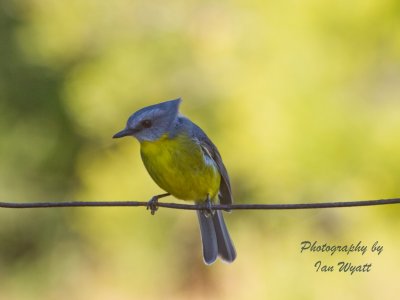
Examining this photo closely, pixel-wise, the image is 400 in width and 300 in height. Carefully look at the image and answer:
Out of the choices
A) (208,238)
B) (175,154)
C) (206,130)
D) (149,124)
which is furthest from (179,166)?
(206,130)

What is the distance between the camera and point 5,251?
38.2ft

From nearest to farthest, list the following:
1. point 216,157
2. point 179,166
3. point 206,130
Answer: point 179,166
point 216,157
point 206,130

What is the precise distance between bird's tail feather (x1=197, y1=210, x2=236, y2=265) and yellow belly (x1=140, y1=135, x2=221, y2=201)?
39cm

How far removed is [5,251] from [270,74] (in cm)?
521

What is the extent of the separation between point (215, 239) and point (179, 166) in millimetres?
Answer: 643

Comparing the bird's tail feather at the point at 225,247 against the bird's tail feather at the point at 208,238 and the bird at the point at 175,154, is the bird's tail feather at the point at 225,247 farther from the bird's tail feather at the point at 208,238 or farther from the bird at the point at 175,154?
the bird at the point at 175,154

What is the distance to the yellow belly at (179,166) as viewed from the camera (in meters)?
4.61

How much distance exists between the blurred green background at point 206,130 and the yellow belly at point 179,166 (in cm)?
292

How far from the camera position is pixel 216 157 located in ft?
16.2

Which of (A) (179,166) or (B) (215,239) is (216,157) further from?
(B) (215,239)

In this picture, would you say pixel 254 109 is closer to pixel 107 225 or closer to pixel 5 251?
pixel 107 225

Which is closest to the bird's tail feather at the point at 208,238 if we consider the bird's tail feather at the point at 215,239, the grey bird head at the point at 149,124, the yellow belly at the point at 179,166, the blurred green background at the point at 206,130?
the bird's tail feather at the point at 215,239

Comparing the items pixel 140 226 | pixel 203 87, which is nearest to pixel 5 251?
pixel 140 226

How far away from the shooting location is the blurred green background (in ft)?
25.0
